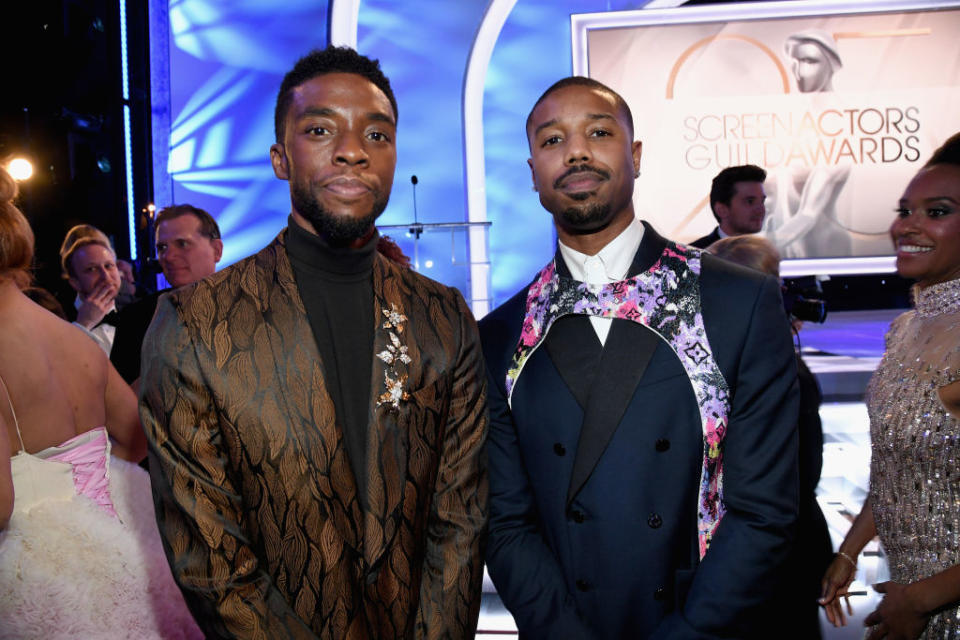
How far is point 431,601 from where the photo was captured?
158cm

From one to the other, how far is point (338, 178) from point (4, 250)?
95 cm

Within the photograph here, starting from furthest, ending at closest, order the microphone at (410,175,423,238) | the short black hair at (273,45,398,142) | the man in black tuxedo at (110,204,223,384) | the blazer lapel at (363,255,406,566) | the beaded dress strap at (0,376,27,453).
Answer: the microphone at (410,175,423,238) < the man in black tuxedo at (110,204,223,384) < the beaded dress strap at (0,376,27,453) < the short black hair at (273,45,398,142) < the blazer lapel at (363,255,406,566)

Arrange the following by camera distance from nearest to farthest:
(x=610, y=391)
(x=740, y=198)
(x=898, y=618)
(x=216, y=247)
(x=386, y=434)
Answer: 1. (x=386, y=434)
2. (x=610, y=391)
3. (x=898, y=618)
4. (x=216, y=247)
5. (x=740, y=198)

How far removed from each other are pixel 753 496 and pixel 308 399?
93 centimetres

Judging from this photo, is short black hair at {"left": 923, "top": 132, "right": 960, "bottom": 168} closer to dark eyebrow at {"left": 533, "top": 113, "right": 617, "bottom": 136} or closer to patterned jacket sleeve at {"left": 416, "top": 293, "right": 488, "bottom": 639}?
dark eyebrow at {"left": 533, "top": 113, "right": 617, "bottom": 136}

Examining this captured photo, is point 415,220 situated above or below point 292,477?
above

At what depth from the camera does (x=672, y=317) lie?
1.70 metres

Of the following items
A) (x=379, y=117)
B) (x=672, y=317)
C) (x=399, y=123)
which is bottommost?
(x=672, y=317)

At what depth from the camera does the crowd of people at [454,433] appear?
58.0 inches

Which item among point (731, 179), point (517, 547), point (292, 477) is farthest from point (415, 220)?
point (292, 477)

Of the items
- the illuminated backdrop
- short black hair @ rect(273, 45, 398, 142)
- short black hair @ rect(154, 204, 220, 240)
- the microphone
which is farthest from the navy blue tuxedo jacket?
the illuminated backdrop

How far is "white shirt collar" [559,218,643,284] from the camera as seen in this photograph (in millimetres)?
1801

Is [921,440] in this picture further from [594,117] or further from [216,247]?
[216,247]

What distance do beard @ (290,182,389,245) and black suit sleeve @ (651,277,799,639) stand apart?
0.81m
